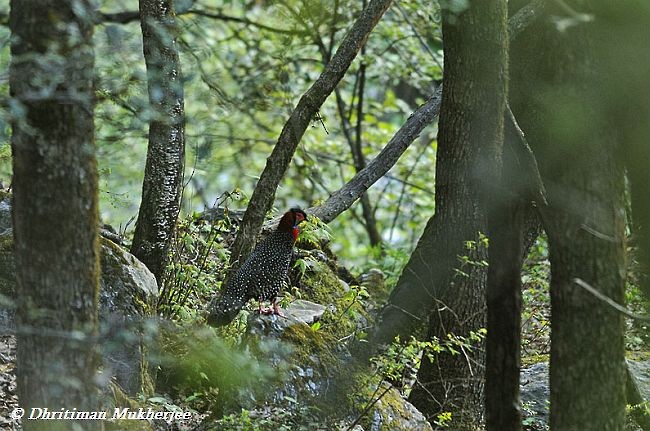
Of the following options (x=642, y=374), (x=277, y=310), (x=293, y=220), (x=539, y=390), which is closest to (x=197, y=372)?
(x=277, y=310)

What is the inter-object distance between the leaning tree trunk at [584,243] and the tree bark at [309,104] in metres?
2.81

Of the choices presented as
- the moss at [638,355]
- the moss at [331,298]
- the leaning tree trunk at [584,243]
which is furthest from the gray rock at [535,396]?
the leaning tree trunk at [584,243]

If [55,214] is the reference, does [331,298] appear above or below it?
above

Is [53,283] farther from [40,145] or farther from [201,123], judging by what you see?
[201,123]

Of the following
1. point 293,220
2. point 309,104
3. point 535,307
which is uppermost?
Answer: point 309,104

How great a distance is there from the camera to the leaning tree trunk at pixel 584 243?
13.4 feet

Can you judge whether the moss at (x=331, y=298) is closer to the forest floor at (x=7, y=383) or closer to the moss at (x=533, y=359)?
the moss at (x=533, y=359)

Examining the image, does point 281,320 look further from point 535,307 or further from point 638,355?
point 638,355

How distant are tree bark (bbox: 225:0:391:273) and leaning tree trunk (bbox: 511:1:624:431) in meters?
2.81

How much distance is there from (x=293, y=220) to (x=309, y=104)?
39.4 inches

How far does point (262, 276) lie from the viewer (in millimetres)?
6574

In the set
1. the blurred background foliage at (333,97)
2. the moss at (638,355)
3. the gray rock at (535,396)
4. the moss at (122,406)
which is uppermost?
the blurred background foliage at (333,97)

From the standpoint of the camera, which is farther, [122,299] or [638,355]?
[638,355]

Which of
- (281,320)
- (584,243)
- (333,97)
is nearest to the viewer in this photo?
(584,243)
